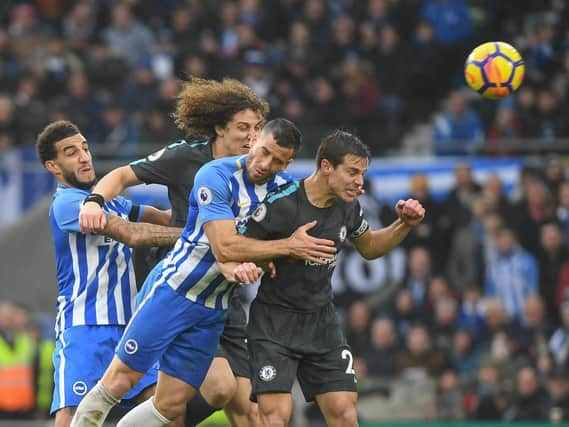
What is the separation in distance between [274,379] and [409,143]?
8.31 meters

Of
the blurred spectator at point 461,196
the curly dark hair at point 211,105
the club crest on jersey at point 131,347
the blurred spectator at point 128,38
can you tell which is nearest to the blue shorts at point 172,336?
the club crest on jersey at point 131,347

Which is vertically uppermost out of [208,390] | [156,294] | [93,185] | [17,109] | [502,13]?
[502,13]

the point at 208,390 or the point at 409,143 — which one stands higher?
the point at 409,143

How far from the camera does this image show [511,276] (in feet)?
45.6

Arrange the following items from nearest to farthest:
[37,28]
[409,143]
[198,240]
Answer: [198,240]
[409,143]
[37,28]

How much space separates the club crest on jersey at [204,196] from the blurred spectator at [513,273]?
22.0 ft

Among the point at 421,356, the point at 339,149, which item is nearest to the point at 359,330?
the point at 421,356

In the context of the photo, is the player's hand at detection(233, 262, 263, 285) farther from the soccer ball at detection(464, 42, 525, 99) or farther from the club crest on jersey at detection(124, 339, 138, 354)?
the soccer ball at detection(464, 42, 525, 99)

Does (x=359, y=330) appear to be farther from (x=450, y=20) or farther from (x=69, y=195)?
(x=69, y=195)

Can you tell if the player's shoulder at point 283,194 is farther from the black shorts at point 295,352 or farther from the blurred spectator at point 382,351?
the blurred spectator at point 382,351

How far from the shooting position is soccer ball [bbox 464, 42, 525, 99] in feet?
32.1

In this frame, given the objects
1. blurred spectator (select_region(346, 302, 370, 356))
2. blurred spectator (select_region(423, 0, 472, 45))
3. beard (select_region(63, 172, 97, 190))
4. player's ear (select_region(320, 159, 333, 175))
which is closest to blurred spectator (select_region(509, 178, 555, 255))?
blurred spectator (select_region(346, 302, 370, 356))

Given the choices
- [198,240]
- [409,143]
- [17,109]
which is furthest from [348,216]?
[17,109]

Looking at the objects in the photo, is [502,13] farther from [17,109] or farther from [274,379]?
[274,379]
